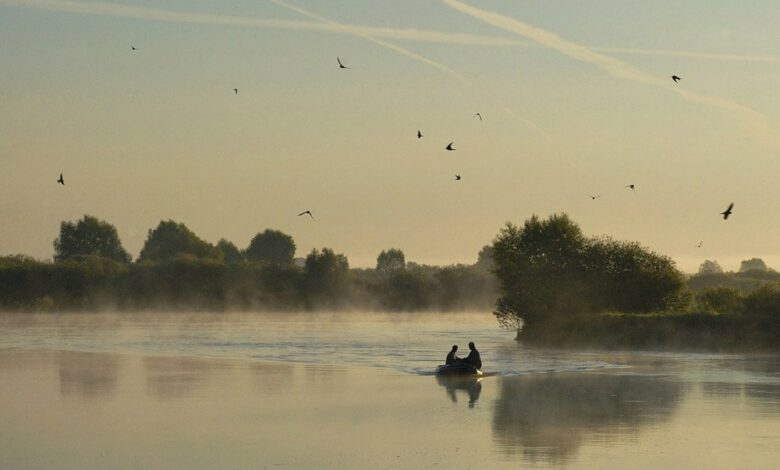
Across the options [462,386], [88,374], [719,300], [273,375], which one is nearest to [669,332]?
[719,300]

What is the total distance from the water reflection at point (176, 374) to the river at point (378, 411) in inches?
4.1

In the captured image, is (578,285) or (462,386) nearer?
(462,386)

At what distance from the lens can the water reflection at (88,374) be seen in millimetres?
46750

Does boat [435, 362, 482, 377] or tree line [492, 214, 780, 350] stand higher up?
tree line [492, 214, 780, 350]

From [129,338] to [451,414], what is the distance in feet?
202

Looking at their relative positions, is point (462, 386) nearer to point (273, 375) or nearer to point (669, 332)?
point (273, 375)

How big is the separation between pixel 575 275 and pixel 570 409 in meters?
57.2

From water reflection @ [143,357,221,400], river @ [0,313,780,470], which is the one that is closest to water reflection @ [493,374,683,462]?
river @ [0,313,780,470]

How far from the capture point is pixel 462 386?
51.4 m

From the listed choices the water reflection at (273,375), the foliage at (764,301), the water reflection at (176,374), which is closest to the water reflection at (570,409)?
the water reflection at (273,375)

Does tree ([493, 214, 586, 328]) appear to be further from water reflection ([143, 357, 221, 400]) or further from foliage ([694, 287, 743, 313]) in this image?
water reflection ([143, 357, 221, 400])

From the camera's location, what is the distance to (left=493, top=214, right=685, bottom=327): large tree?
95.8 m

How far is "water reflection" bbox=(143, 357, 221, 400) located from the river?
0.10 m

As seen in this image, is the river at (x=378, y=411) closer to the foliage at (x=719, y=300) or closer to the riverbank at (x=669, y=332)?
the riverbank at (x=669, y=332)
